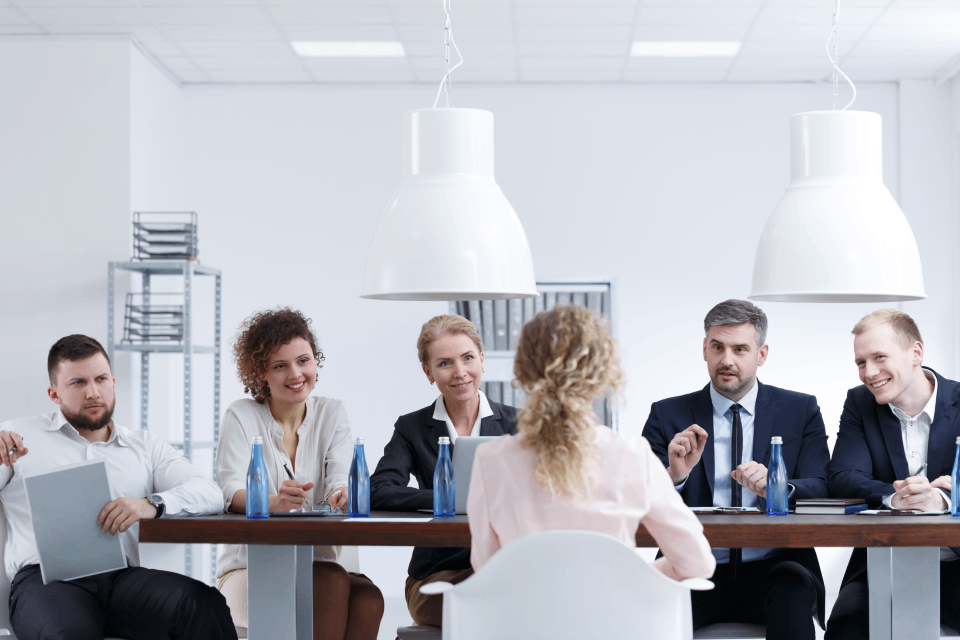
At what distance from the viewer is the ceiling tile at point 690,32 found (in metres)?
4.27

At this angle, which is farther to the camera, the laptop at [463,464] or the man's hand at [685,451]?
the man's hand at [685,451]

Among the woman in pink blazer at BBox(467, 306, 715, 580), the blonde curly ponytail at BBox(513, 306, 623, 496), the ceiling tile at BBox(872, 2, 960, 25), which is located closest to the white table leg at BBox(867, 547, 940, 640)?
the woman in pink blazer at BBox(467, 306, 715, 580)

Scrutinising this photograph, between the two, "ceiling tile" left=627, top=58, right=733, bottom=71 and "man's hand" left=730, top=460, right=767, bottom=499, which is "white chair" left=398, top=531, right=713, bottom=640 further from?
"ceiling tile" left=627, top=58, right=733, bottom=71

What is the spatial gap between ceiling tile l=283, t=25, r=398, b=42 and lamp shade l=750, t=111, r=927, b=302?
263 centimetres

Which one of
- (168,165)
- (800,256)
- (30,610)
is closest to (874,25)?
(800,256)

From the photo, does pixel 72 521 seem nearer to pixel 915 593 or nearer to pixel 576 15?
pixel 915 593

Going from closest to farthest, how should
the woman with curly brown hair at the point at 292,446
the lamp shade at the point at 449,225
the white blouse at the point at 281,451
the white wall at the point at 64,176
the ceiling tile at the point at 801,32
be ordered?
1. the lamp shade at the point at 449,225
2. the woman with curly brown hair at the point at 292,446
3. the white blouse at the point at 281,451
4. the ceiling tile at the point at 801,32
5. the white wall at the point at 64,176

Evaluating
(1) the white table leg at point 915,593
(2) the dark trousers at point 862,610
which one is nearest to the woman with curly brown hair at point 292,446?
(2) the dark trousers at point 862,610

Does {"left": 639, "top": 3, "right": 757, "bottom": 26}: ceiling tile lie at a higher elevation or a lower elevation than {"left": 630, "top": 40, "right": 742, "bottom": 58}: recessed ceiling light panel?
higher

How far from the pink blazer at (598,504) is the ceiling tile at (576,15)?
9.44 feet

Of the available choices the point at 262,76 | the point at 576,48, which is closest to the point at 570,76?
the point at 576,48

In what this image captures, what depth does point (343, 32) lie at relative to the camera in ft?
14.2

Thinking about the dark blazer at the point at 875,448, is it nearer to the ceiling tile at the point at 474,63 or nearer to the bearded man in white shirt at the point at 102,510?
the bearded man in white shirt at the point at 102,510

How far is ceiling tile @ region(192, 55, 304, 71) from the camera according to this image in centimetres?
468
